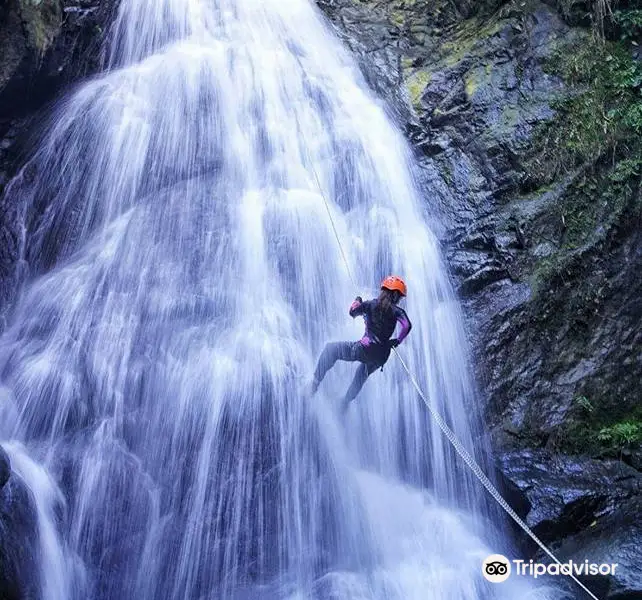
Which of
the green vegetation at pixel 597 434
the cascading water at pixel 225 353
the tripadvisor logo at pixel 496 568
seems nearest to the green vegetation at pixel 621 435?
the green vegetation at pixel 597 434

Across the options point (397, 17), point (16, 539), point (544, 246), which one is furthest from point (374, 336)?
point (397, 17)

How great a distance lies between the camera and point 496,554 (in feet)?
20.9

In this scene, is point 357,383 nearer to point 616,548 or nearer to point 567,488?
point 567,488

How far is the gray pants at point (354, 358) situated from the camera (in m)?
6.57

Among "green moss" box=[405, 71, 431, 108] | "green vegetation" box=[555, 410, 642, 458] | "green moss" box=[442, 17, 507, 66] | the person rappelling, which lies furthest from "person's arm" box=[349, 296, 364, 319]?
"green moss" box=[442, 17, 507, 66]

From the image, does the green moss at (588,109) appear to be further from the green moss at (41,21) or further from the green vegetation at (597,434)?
the green moss at (41,21)

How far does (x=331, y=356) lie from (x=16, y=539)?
3173 millimetres

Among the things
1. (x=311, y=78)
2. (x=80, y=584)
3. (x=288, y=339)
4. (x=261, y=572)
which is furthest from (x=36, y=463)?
(x=311, y=78)

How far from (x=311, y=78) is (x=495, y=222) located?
396 centimetres

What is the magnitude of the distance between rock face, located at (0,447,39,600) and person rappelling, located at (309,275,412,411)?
2.82 metres

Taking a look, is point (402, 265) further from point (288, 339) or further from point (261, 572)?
point (261, 572)

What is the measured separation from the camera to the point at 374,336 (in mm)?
6500

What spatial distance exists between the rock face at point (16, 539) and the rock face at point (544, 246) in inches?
173

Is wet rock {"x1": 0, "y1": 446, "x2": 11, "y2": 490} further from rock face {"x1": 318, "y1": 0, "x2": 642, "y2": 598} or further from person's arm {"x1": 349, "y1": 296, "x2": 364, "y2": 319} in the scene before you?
rock face {"x1": 318, "y1": 0, "x2": 642, "y2": 598}
